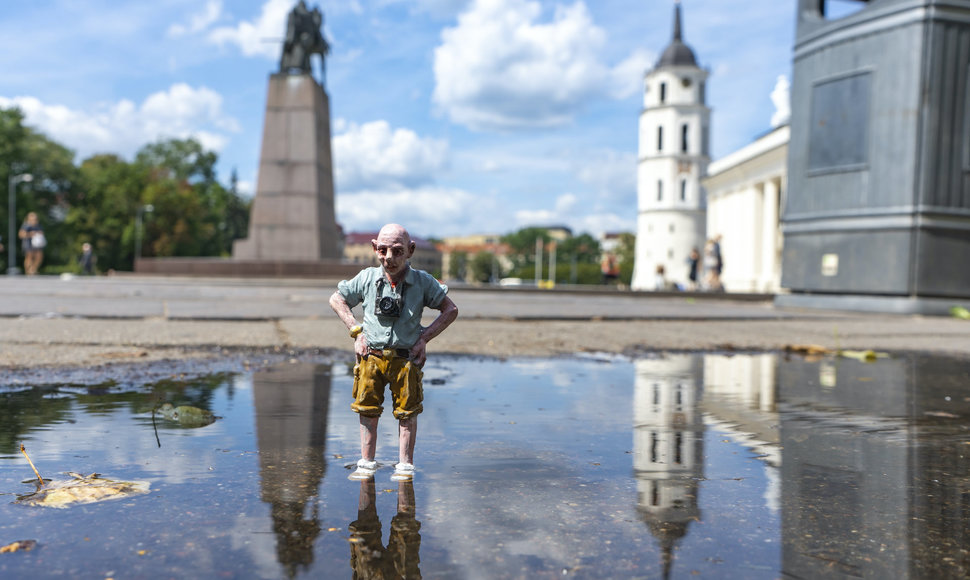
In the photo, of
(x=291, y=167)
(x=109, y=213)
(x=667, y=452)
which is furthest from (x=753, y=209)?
(x=667, y=452)

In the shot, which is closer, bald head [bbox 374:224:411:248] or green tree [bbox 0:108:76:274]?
bald head [bbox 374:224:411:248]

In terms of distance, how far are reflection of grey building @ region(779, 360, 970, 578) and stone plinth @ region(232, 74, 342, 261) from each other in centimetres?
1903

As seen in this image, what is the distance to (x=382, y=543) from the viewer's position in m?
1.68

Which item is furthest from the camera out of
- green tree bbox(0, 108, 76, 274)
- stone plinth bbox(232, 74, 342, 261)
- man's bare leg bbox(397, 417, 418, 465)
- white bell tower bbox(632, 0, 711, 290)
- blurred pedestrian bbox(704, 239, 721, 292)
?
white bell tower bbox(632, 0, 711, 290)

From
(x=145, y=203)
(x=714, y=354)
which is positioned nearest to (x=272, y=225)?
(x=714, y=354)

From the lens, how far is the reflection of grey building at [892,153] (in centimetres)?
1181

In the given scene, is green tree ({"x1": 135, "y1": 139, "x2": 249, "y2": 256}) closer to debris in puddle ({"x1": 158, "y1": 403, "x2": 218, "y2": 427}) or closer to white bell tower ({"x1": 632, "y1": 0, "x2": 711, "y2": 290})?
white bell tower ({"x1": 632, "y1": 0, "x2": 711, "y2": 290})

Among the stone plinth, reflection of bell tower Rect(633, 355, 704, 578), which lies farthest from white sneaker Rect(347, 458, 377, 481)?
the stone plinth

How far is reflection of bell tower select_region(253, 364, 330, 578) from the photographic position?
171 centimetres

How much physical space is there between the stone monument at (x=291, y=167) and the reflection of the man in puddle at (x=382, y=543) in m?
20.3

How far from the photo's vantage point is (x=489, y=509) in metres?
1.97

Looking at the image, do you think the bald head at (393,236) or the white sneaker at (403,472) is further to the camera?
the bald head at (393,236)

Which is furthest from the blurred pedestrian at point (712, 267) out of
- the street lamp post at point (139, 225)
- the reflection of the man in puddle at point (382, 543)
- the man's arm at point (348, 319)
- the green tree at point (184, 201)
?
the green tree at point (184, 201)

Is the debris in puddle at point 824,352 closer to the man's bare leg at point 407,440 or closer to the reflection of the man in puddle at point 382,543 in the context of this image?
the man's bare leg at point 407,440
